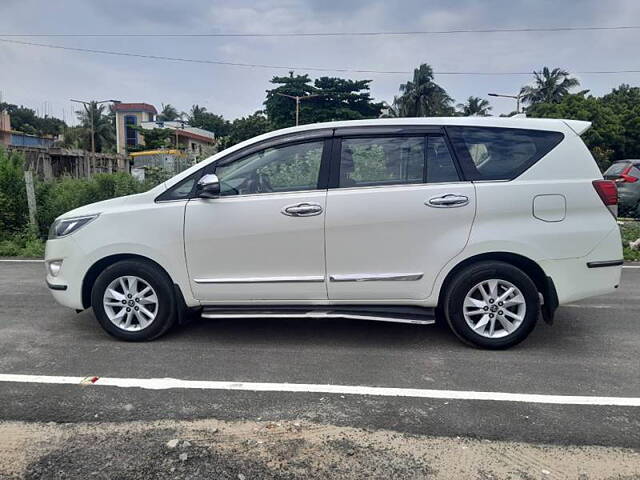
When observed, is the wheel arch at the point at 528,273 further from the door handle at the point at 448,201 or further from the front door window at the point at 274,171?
the front door window at the point at 274,171

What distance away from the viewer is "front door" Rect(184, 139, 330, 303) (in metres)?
4.25

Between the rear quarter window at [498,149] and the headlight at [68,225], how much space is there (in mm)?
3162

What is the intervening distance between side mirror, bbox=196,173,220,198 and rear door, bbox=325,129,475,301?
0.92 m

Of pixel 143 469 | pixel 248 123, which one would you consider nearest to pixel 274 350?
pixel 143 469

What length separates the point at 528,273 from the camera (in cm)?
431

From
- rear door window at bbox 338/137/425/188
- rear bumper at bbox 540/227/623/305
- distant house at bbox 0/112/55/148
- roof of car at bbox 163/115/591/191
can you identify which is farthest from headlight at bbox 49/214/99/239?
distant house at bbox 0/112/55/148

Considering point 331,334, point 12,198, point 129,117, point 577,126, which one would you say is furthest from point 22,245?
point 129,117

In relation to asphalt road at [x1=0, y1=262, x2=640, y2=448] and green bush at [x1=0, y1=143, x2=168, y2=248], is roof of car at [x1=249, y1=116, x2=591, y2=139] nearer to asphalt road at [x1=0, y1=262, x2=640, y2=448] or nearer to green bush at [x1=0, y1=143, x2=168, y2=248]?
asphalt road at [x1=0, y1=262, x2=640, y2=448]

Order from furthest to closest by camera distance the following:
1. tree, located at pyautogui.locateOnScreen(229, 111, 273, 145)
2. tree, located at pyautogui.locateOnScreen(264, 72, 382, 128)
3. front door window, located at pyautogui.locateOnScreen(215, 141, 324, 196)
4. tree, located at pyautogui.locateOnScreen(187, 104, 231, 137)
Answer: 1. tree, located at pyautogui.locateOnScreen(187, 104, 231, 137)
2. tree, located at pyautogui.locateOnScreen(229, 111, 273, 145)
3. tree, located at pyautogui.locateOnScreen(264, 72, 382, 128)
4. front door window, located at pyautogui.locateOnScreen(215, 141, 324, 196)

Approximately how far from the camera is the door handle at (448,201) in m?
4.14

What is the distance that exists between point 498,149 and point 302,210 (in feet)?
5.56

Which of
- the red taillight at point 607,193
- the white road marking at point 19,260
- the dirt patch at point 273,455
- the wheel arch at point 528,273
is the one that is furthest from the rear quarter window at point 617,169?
the white road marking at point 19,260

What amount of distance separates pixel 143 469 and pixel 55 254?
2606 mm

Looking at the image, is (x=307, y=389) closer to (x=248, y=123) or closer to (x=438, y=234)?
(x=438, y=234)
